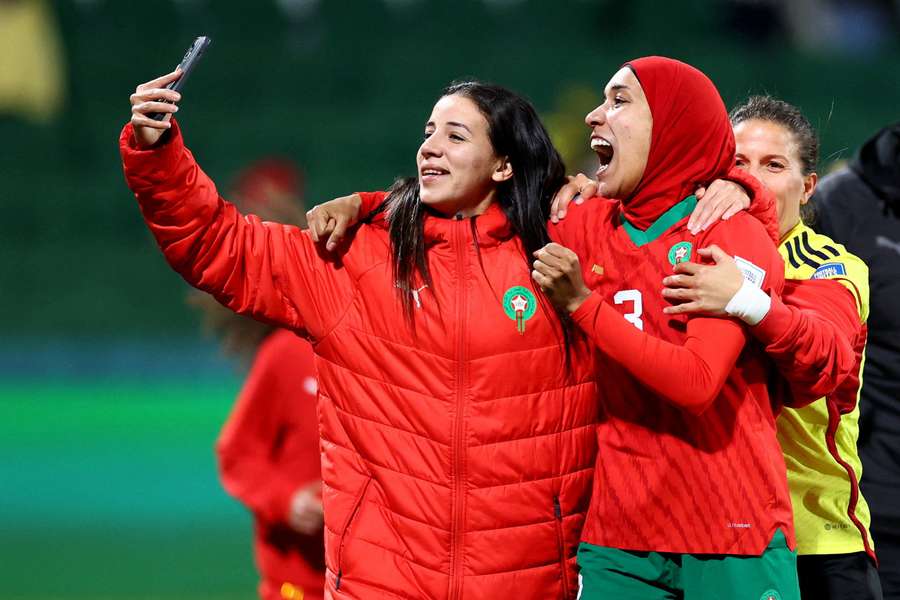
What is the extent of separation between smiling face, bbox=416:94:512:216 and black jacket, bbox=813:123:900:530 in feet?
3.77

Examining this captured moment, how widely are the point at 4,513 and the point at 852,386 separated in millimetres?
6344

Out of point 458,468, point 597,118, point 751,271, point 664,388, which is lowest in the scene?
point 458,468

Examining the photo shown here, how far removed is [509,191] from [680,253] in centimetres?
55

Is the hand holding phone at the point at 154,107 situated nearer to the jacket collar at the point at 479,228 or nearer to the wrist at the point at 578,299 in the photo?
the jacket collar at the point at 479,228

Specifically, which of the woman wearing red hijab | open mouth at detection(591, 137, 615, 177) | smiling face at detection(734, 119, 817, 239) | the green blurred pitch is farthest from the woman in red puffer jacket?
the green blurred pitch

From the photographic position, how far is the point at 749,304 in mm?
2727

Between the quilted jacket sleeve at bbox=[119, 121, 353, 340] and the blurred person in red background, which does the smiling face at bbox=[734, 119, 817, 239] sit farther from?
the blurred person in red background

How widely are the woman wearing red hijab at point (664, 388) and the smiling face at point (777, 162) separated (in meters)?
0.34

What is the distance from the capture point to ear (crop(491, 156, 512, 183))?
329 centimetres

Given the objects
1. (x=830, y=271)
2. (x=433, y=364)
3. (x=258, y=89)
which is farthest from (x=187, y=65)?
(x=258, y=89)

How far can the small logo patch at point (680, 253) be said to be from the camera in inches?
114

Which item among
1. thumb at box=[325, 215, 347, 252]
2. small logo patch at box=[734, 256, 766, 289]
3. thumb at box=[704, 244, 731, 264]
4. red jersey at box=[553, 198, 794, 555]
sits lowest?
red jersey at box=[553, 198, 794, 555]

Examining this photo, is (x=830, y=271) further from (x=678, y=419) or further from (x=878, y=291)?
(x=878, y=291)

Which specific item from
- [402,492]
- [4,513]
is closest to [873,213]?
[402,492]
